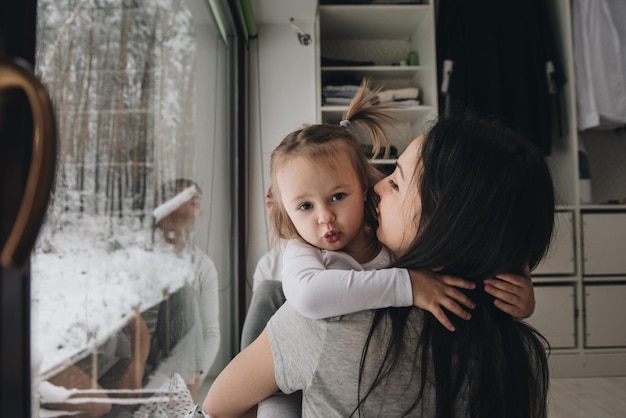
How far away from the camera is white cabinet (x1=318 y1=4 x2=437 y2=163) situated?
2.72m

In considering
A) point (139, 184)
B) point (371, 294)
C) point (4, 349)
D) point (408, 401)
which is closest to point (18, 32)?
point (4, 349)

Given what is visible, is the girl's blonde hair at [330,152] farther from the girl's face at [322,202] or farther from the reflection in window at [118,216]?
the reflection in window at [118,216]

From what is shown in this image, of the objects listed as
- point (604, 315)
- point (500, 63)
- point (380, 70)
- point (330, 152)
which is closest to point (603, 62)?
point (500, 63)

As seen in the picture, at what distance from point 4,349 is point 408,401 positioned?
0.49 metres

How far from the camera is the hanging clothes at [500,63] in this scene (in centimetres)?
Answer: 264

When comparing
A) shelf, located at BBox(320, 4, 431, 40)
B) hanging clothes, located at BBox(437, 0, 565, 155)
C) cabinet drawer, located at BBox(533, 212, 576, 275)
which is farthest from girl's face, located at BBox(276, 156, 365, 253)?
cabinet drawer, located at BBox(533, 212, 576, 275)

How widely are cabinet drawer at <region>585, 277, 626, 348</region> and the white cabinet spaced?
1.52m

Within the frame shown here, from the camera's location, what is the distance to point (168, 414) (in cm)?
143

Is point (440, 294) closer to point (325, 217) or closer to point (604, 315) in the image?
point (325, 217)

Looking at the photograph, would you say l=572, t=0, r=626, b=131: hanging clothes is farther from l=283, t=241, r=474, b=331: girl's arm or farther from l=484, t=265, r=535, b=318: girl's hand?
l=283, t=241, r=474, b=331: girl's arm

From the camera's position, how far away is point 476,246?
0.61 meters

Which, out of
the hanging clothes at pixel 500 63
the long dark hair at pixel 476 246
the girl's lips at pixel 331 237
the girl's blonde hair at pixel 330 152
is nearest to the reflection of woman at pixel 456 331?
the long dark hair at pixel 476 246

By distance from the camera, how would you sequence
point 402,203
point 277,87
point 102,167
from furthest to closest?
point 277,87 < point 102,167 < point 402,203

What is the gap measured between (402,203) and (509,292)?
21cm
